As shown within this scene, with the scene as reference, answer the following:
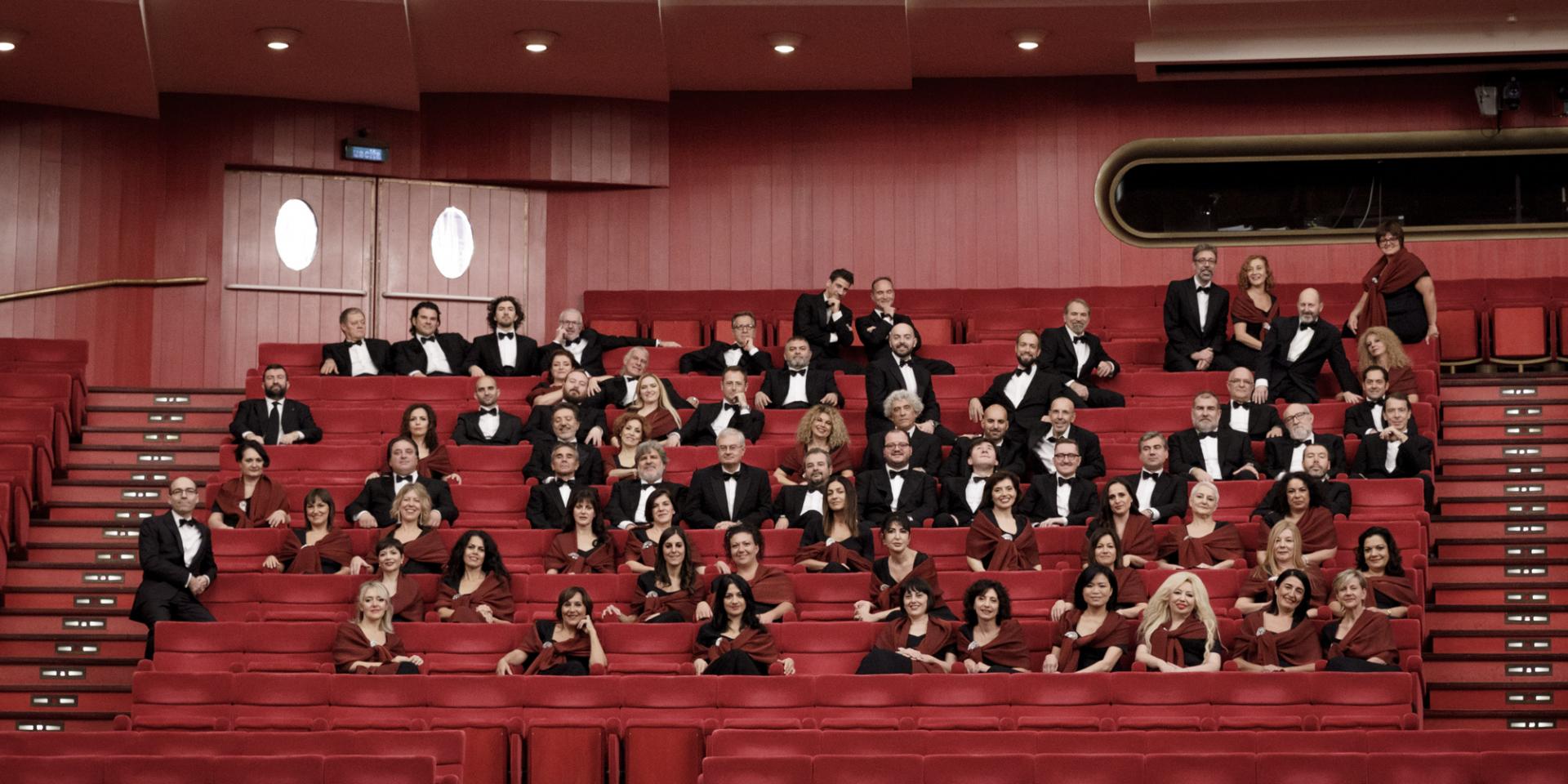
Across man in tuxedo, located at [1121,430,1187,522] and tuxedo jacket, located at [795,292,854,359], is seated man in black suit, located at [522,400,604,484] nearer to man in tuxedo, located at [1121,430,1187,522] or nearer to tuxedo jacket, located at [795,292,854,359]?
tuxedo jacket, located at [795,292,854,359]

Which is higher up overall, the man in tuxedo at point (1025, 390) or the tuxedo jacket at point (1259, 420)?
the man in tuxedo at point (1025, 390)

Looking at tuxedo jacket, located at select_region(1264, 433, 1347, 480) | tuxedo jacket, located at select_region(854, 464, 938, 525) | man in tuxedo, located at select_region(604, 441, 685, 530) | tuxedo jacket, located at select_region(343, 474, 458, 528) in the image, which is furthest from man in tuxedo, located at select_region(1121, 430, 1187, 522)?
tuxedo jacket, located at select_region(343, 474, 458, 528)

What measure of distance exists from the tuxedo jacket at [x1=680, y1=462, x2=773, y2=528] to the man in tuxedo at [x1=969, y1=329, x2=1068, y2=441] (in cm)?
109

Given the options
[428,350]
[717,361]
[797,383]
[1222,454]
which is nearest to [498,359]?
[428,350]

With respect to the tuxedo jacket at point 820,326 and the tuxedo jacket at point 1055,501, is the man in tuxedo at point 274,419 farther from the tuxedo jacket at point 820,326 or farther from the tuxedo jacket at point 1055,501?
the tuxedo jacket at point 1055,501

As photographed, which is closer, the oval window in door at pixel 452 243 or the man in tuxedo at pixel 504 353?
the man in tuxedo at pixel 504 353

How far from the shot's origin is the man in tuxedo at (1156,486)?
6.91m

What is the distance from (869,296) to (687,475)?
8.00 ft

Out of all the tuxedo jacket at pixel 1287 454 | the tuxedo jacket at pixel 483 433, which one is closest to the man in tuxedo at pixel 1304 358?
the tuxedo jacket at pixel 1287 454

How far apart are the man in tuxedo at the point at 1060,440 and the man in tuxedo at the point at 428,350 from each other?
2.80 metres

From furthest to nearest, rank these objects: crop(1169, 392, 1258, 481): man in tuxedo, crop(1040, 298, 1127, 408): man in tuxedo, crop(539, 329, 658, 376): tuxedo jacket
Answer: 1. crop(539, 329, 658, 376): tuxedo jacket
2. crop(1040, 298, 1127, 408): man in tuxedo
3. crop(1169, 392, 1258, 481): man in tuxedo

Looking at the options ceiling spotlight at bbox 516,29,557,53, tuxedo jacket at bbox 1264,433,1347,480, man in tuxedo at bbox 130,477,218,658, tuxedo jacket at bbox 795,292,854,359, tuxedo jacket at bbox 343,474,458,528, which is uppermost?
ceiling spotlight at bbox 516,29,557,53

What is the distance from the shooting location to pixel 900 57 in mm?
9570

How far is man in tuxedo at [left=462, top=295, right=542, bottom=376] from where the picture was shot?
8.66 m
